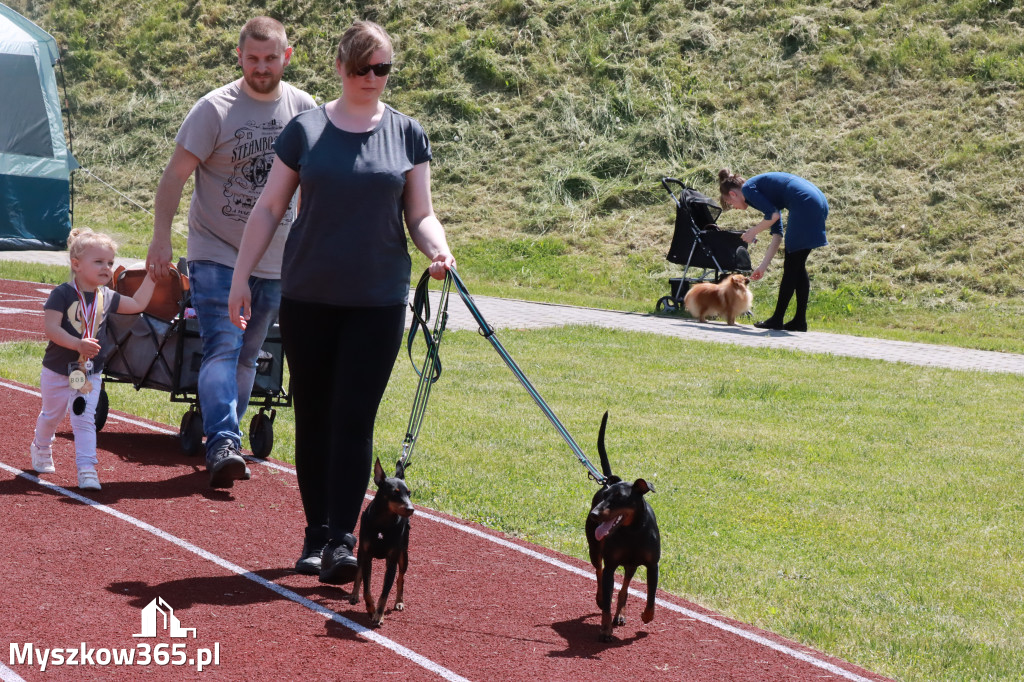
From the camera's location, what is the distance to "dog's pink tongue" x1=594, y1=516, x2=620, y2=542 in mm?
4480

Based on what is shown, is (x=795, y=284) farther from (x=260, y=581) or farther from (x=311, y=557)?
(x=260, y=581)

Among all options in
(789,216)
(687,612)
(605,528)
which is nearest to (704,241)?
(789,216)

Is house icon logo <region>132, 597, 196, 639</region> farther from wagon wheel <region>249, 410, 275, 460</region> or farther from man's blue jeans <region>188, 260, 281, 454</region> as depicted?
wagon wheel <region>249, 410, 275, 460</region>

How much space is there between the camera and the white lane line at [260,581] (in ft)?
13.9

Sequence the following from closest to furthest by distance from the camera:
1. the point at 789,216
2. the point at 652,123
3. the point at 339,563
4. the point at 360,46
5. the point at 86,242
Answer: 1. the point at 360,46
2. the point at 339,563
3. the point at 86,242
4. the point at 789,216
5. the point at 652,123

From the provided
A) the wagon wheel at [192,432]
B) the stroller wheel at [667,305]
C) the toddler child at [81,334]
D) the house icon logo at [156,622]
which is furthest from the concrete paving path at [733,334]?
the house icon logo at [156,622]

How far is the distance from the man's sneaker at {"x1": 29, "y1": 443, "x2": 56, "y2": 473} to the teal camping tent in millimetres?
17793

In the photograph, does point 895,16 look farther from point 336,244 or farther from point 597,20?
point 336,244

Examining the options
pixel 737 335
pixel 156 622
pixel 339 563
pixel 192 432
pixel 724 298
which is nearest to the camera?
pixel 156 622

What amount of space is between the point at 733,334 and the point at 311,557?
11.1m

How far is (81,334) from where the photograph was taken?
20.8ft

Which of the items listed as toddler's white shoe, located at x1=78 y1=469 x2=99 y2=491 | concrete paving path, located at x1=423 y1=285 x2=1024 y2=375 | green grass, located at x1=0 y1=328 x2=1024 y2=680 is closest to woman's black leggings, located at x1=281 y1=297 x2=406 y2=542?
green grass, located at x1=0 y1=328 x2=1024 y2=680

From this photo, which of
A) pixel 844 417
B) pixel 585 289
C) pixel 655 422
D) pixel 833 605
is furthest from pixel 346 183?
pixel 585 289

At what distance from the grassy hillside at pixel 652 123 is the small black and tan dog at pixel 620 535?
13.1 m
